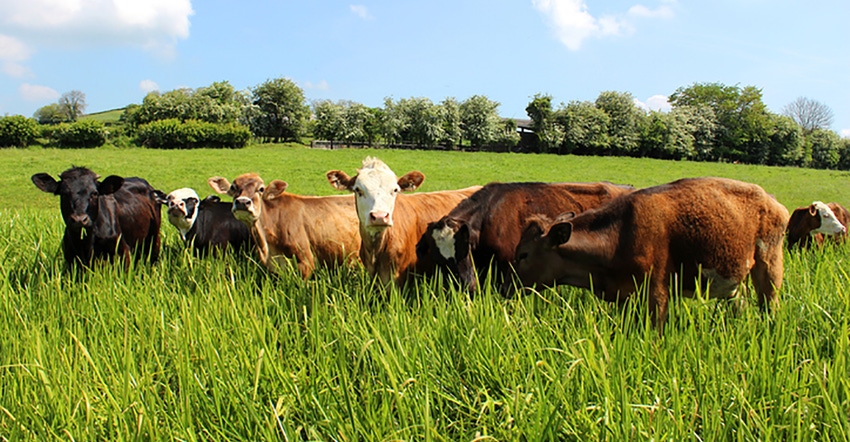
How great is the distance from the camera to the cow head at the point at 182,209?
7496 millimetres

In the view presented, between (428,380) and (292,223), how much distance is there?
435 cm

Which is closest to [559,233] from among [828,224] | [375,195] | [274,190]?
[375,195]

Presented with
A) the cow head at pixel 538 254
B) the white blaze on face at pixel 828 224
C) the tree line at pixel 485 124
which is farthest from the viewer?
the tree line at pixel 485 124

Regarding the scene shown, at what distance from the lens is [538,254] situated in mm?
4586

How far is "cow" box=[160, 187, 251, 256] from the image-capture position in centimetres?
756

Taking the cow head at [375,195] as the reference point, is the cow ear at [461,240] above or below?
below

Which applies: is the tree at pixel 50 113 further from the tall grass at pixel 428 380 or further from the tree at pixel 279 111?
the tall grass at pixel 428 380

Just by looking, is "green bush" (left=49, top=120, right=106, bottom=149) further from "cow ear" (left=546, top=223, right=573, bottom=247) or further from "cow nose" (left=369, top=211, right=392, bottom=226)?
"cow ear" (left=546, top=223, right=573, bottom=247)

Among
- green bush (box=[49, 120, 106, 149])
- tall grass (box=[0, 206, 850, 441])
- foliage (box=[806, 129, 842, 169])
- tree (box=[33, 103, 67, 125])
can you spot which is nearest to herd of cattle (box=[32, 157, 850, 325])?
tall grass (box=[0, 206, 850, 441])

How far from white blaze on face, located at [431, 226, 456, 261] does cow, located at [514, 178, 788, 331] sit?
2.50 ft

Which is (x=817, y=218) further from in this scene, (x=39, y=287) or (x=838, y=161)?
(x=838, y=161)

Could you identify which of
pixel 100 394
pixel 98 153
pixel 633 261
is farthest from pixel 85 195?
pixel 98 153

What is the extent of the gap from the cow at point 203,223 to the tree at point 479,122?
53.7 meters

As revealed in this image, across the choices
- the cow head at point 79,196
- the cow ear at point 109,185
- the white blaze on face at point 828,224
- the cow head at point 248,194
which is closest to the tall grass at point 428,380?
the cow head at point 79,196
